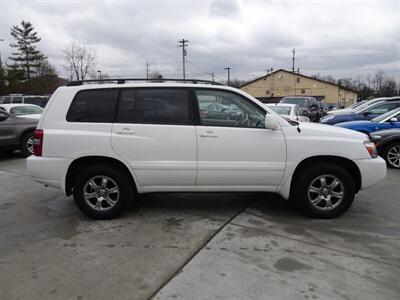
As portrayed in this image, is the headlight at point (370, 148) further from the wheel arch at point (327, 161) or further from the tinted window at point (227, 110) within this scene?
the tinted window at point (227, 110)

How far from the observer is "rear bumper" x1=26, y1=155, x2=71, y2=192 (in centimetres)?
502

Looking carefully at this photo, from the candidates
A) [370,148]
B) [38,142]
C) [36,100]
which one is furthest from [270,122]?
Result: [36,100]

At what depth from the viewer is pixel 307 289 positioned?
11.0 ft

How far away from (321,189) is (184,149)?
1892mm

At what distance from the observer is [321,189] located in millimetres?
5156

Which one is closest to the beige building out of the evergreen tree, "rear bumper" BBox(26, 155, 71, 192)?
the evergreen tree

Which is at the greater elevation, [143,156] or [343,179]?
[143,156]

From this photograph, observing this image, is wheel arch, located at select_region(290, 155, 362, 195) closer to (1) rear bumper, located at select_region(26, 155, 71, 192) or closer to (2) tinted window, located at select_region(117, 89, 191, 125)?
(2) tinted window, located at select_region(117, 89, 191, 125)

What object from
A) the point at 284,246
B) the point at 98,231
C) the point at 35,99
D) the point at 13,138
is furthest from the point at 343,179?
the point at 35,99

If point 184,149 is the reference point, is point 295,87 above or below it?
above

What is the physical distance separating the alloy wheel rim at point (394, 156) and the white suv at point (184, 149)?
4.25 meters

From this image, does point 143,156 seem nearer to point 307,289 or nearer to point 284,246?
point 284,246

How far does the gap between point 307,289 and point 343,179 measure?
2.16 meters

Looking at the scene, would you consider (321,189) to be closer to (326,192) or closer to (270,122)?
(326,192)
